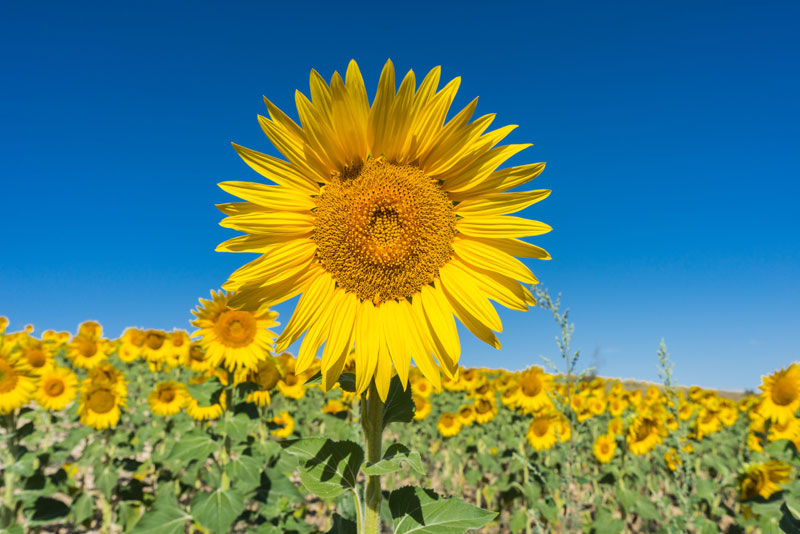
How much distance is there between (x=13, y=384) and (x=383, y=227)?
584 cm

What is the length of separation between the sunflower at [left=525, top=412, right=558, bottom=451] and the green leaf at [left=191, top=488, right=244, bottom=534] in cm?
554

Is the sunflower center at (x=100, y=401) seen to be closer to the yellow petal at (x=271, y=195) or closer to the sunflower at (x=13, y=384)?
the sunflower at (x=13, y=384)

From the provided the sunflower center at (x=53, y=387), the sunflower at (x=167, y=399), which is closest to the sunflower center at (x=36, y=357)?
the sunflower center at (x=53, y=387)

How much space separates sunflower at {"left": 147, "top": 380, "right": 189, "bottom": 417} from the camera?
7.62 m

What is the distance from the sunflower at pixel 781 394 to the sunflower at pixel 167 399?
30.1 ft

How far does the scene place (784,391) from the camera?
7020 millimetres

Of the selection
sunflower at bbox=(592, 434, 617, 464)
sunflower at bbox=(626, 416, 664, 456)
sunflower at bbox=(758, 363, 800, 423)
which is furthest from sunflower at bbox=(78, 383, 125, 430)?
sunflower at bbox=(758, 363, 800, 423)

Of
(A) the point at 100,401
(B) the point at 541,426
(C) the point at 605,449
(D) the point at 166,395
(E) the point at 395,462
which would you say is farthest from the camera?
(C) the point at 605,449

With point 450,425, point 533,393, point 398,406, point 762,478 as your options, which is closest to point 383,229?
point 398,406

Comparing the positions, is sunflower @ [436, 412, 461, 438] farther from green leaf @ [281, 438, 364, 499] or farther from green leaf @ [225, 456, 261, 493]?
green leaf @ [281, 438, 364, 499]

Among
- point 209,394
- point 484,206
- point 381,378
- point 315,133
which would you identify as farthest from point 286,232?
point 209,394

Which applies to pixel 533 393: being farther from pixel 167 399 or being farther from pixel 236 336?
pixel 167 399

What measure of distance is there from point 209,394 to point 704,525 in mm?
5928

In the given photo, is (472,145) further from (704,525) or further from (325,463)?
(704,525)
